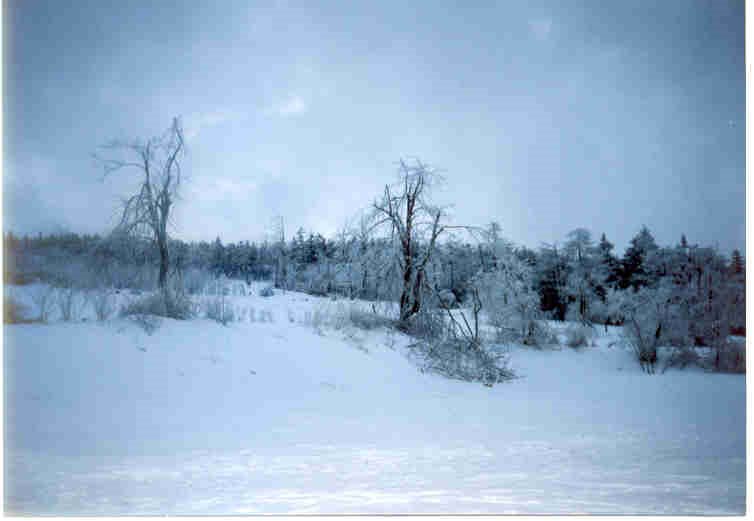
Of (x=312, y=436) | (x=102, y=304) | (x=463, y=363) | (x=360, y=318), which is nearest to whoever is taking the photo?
(x=312, y=436)

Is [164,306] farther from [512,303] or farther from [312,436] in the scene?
[512,303]

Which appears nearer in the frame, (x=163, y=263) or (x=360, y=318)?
(x=163, y=263)

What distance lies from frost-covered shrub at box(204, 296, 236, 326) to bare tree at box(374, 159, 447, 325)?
2.93 m

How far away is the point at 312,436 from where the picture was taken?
155 inches

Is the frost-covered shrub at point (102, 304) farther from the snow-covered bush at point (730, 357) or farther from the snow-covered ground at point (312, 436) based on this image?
the snow-covered bush at point (730, 357)

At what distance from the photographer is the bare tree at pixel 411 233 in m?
7.68

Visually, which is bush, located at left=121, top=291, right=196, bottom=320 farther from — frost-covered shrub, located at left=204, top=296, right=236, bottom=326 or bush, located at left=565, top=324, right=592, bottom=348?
bush, located at left=565, top=324, right=592, bottom=348

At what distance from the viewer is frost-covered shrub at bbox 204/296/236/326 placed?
6317 millimetres

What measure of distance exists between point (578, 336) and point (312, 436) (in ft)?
27.0

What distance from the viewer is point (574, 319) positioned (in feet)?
36.4

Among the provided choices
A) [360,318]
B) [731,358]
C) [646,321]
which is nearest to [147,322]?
[360,318]

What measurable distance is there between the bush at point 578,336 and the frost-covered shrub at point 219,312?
7699mm

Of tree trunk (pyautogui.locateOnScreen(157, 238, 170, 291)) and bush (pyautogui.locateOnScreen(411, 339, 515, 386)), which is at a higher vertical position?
tree trunk (pyautogui.locateOnScreen(157, 238, 170, 291))

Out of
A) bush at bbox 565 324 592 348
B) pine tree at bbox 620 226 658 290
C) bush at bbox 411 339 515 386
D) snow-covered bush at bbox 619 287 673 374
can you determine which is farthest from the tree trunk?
bush at bbox 565 324 592 348
